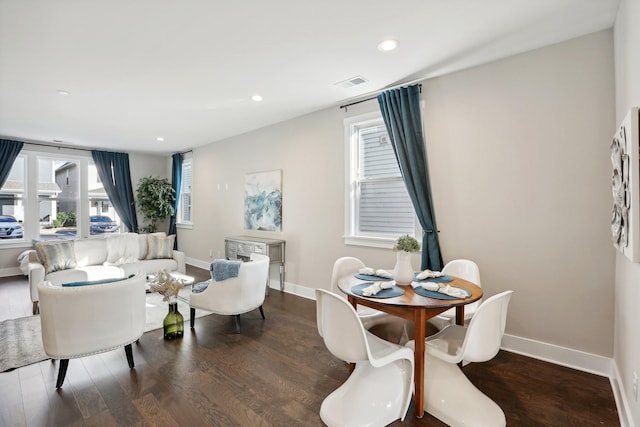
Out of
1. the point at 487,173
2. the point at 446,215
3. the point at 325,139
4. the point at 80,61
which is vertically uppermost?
the point at 80,61

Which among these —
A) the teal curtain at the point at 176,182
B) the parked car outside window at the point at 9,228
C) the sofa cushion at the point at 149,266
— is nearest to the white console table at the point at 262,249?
the sofa cushion at the point at 149,266

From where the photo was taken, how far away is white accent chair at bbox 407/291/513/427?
1741 millimetres

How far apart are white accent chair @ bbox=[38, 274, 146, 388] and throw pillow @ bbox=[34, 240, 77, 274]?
2.37 meters

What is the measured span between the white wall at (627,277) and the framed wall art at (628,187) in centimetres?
17

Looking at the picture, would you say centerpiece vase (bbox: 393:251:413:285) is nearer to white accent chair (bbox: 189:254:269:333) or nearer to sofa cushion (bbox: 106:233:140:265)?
white accent chair (bbox: 189:254:269:333)

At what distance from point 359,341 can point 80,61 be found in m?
3.42

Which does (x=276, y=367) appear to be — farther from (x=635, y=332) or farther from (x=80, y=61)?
(x=80, y=61)

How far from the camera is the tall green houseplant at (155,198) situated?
7078 mm

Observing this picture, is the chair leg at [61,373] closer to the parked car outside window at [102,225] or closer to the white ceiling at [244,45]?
the white ceiling at [244,45]

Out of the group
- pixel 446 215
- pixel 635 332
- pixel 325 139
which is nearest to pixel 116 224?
pixel 325 139

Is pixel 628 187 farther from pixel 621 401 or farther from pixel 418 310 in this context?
pixel 621 401

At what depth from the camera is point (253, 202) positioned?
5.38 meters

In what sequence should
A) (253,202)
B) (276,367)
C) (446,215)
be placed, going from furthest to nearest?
(253,202)
(446,215)
(276,367)

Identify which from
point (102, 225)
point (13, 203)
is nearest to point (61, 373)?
point (13, 203)
